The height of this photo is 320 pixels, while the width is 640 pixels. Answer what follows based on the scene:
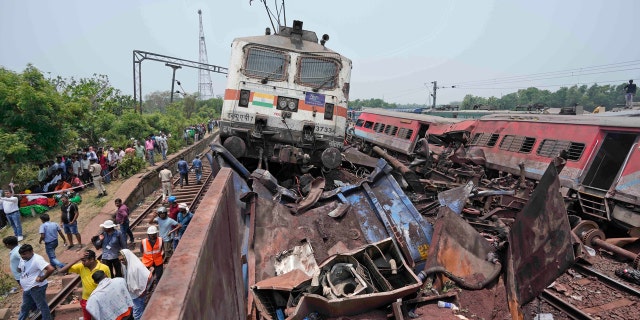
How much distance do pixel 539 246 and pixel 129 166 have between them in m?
14.3

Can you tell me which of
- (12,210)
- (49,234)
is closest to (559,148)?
(49,234)

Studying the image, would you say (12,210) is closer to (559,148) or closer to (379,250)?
(379,250)

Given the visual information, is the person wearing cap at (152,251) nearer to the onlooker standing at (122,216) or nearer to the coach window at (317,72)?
the onlooker standing at (122,216)

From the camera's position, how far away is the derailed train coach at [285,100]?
25.9 ft

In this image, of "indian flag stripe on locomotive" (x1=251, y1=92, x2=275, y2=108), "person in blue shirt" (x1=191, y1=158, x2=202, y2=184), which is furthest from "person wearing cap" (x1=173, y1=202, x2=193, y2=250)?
"person in blue shirt" (x1=191, y1=158, x2=202, y2=184)

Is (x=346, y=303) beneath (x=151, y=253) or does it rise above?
above

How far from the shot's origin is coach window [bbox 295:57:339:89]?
8289 mm

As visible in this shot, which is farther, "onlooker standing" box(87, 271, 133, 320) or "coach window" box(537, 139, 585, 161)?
"coach window" box(537, 139, 585, 161)

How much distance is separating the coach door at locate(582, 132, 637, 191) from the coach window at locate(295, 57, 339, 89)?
7081 mm

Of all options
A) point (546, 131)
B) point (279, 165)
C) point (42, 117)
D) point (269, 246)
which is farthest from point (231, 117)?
point (546, 131)

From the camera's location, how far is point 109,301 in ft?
13.1

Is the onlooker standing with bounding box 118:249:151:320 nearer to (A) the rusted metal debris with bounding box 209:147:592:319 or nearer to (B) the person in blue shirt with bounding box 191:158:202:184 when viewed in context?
(A) the rusted metal debris with bounding box 209:147:592:319

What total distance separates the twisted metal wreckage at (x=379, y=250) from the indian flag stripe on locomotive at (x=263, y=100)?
1666mm

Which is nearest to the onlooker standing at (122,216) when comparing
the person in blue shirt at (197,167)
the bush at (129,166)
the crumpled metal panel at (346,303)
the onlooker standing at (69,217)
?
the onlooker standing at (69,217)
